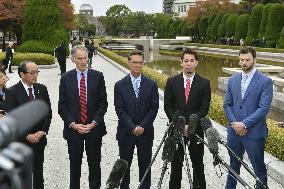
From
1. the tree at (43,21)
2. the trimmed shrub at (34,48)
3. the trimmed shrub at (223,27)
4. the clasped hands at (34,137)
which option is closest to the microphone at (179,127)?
the clasped hands at (34,137)

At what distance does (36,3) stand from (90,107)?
27503 mm

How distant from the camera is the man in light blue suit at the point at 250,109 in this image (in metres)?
4.69

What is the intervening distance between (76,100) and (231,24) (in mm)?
53056

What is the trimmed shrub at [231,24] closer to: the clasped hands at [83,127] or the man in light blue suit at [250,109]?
the man in light blue suit at [250,109]

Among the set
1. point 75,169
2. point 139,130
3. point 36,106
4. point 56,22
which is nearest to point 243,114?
A: point 139,130

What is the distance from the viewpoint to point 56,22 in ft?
102

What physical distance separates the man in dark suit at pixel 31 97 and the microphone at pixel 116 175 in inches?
63.1

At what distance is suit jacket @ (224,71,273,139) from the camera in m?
4.71

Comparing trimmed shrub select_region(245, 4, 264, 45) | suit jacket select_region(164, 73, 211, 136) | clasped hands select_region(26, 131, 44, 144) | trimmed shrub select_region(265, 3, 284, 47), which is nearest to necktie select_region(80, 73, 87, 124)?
clasped hands select_region(26, 131, 44, 144)

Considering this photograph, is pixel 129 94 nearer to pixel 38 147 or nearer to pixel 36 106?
pixel 38 147

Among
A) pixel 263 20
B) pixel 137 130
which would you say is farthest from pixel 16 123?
pixel 263 20

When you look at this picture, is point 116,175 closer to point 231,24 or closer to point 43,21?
point 43,21

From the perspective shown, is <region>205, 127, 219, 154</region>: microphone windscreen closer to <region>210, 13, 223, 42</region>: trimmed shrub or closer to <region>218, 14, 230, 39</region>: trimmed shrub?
<region>218, 14, 230, 39</region>: trimmed shrub

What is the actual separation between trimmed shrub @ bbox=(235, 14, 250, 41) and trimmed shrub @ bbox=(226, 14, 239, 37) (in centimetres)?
190
